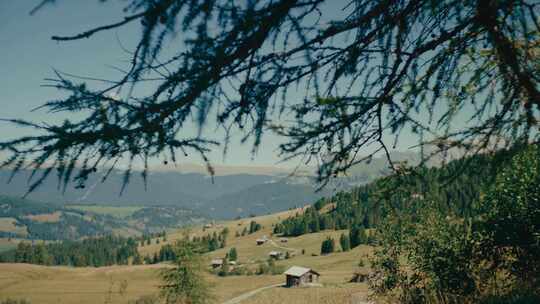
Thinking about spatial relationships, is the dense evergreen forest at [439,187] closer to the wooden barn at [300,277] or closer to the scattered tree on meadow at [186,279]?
the scattered tree on meadow at [186,279]

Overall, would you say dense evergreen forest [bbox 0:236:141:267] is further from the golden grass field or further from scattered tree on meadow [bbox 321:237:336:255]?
scattered tree on meadow [bbox 321:237:336:255]

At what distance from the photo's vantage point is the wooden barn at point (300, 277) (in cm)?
7188

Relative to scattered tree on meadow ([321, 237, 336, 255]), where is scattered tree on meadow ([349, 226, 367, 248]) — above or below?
above

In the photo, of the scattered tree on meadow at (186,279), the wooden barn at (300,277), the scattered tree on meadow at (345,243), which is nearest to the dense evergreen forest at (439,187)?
the scattered tree on meadow at (186,279)

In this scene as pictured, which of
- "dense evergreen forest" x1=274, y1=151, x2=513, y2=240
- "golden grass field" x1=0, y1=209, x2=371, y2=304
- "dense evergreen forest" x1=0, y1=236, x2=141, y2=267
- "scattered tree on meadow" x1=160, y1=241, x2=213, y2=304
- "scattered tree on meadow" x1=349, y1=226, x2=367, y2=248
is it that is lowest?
"dense evergreen forest" x1=0, y1=236, x2=141, y2=267

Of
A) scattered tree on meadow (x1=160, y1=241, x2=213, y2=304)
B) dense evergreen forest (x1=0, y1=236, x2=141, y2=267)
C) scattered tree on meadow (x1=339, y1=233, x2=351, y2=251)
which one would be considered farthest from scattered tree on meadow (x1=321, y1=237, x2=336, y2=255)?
scattered tree on meadow (x1=160, y1=241, x2=213, y2=304)

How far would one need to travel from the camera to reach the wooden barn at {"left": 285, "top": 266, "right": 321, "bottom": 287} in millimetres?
71875

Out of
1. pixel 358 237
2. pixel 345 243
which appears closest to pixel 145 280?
pixel 345 243

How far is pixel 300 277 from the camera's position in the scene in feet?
237

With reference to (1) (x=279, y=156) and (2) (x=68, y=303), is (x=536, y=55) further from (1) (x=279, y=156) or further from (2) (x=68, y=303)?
(2) (x=68, y=303)

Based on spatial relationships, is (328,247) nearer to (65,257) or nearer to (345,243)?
(345,243)

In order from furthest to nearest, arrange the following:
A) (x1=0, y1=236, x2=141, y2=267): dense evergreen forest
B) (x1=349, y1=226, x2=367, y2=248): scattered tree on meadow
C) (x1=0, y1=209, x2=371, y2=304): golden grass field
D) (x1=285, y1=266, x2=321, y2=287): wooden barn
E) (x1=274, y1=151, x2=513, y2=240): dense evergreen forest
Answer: (x1=0, y1=236, x2=141, y2=267): dense evergreen forest → (x1=349, y1=226, x2=367, y2=248): scattered tree on meadow → (x1=285, y1=266, x2=321, y2=287): wooden barn → (x1=0, y1=209, x2=371, y2=304): golden grass field → (x1=274, y1=151, x2=513, y2=240): dense evergreen forest

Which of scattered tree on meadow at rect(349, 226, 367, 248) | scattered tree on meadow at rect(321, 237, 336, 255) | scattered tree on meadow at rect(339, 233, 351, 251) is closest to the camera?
scattered tree on meadow at rect(349, 226, 367, 248)

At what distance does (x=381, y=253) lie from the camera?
18.1 m
